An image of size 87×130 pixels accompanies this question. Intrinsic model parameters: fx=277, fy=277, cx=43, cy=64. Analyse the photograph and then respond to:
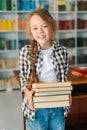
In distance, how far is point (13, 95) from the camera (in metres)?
5.05

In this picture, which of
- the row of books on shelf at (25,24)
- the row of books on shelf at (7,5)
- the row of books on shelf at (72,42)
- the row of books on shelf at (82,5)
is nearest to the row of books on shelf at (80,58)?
the row of books on shelf at (72,42)

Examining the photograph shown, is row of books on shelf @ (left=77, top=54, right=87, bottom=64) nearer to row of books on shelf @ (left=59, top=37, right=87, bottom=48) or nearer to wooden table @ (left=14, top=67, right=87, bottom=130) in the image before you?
row of books on shelf @ (left=59, top=37, right=87, bottom=48)

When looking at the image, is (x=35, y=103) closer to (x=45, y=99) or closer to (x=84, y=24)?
(x=45, y=99)

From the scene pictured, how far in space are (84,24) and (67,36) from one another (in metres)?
0.44

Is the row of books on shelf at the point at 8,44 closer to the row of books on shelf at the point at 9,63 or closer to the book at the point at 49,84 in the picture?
the row of books on shelf at the point at 9,63

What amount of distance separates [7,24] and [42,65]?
3.83m

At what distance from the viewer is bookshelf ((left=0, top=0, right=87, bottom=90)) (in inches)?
213

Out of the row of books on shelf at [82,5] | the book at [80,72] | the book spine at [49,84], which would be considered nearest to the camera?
the book spine at [49,84]

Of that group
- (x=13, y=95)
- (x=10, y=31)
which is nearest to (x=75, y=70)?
(x=13, y=95)

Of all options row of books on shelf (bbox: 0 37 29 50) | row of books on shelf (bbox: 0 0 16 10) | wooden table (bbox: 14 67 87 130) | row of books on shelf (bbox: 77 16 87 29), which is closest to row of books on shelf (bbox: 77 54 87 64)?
row of books on shelf (bbox: 77 16 87 29)

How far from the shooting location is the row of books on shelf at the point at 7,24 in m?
5.37

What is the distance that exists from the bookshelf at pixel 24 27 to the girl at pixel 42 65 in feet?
12.1

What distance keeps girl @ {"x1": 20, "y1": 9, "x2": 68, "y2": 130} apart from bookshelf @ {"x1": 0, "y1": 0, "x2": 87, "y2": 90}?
3.69 metres

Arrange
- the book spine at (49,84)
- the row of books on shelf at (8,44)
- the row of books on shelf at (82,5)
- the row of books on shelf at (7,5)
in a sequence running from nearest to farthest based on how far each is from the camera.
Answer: the book spine at (49,84) < the row of books on shelf at (7,5) < the row of books on shelf at (8,44) < the row of books on shelf at (82,5)
